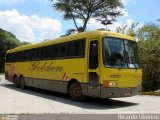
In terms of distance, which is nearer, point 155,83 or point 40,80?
point 40,80

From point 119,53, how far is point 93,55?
3.73ft

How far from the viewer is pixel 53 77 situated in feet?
66.3

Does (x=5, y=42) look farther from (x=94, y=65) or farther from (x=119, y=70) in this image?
(x=119, y=70)

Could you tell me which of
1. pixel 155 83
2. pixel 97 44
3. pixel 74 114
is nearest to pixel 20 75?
pixel 155 83

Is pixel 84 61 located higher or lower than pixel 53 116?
higher

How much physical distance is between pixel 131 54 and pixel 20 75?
1202 cm

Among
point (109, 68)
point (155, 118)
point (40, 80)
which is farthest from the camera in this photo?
point (40, 80)

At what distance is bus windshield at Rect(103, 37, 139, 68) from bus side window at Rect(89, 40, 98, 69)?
1.54 ft

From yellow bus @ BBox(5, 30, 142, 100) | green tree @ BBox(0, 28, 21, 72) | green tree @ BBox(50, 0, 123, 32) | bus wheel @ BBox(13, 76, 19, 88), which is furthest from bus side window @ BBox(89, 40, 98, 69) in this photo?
green tree @ BBox(0, 28, 21, 72)

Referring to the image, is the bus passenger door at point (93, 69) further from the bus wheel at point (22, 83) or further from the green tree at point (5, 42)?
the green tree at point (5, 42)

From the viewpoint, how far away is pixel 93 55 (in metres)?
16.2

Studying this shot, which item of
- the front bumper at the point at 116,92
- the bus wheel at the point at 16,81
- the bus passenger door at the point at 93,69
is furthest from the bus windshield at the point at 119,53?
the bus wheel at the point at 16,81

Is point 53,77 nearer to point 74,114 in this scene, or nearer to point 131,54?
point 131,54

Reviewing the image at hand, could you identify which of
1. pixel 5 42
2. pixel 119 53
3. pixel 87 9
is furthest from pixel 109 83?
pixel 5 42
